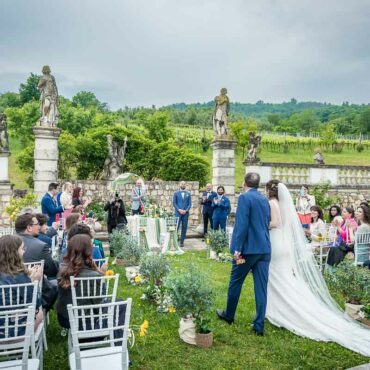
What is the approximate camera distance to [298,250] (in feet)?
19.6

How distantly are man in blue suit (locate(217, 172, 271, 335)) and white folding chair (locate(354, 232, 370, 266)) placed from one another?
2.97 meters

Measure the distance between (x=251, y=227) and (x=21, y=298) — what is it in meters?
2.85

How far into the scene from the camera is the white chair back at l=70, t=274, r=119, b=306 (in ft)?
Result: 13.0

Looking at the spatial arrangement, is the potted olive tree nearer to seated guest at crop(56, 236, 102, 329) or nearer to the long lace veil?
seated guest at crop(56, 236, 102, 329)

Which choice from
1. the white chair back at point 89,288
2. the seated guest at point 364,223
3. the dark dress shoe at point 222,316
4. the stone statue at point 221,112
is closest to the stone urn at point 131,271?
the dark dress shoe at point 222,316

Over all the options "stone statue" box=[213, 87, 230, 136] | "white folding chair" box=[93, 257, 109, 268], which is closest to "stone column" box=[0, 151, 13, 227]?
"stone statue" box=[213, 87, 230, 136]

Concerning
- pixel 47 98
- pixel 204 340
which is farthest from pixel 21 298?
pixel 47 98

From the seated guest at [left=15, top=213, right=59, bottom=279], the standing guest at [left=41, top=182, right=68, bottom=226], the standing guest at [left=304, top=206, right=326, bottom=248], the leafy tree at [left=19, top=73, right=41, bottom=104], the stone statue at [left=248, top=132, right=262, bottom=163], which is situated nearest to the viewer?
the seated guest at [left=15, top=213, right=59, bottom=279]

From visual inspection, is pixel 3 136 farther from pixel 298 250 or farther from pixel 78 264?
pixel 298 250

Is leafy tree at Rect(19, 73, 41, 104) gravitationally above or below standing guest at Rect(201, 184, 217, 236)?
above

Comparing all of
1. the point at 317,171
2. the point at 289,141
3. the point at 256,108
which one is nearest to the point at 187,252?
the point at 317,171

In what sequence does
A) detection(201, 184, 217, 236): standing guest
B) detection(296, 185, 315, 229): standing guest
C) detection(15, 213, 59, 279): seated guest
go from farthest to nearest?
detection(201, 184, 217, 236): standing guest, detection(296, 185, 315, 229): standing guest, detection(15, 213, 59, 279): seated guest

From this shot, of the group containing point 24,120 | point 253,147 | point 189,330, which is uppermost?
point 24,120

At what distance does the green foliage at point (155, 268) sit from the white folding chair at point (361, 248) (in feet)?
11.7
